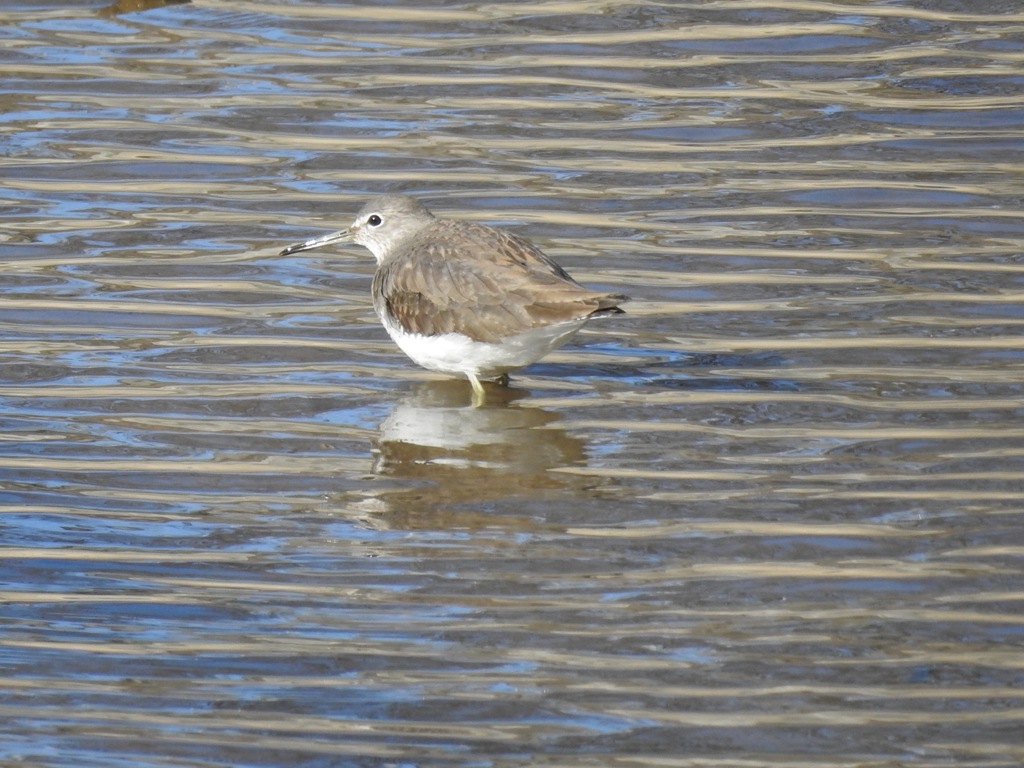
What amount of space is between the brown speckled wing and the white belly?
0.04 m

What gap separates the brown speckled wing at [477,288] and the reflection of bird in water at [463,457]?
0.37 metres

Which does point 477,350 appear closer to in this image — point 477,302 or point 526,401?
point 477,302

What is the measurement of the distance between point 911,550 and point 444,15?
24.3 ft

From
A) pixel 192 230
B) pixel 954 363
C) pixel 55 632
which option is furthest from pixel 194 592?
pixel 192 230

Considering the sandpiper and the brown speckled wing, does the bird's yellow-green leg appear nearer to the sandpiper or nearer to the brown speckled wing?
the sandpiper

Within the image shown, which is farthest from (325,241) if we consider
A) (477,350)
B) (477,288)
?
(477,350)

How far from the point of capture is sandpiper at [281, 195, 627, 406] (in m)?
7.73

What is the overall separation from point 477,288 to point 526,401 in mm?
543

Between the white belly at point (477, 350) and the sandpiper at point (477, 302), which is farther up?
the sandpiper at point (477, 302)

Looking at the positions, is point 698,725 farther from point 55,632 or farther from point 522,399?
point 522,399

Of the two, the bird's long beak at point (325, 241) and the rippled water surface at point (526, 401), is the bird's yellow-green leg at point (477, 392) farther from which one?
the bird's long beak at point (325, 241)

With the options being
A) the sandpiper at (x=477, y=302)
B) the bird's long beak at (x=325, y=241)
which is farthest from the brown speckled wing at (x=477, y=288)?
the bird's long beak at (x=325, y=241)

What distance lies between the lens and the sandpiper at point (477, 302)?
7.73 meters

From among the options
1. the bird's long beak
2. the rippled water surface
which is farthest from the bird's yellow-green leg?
the bird's long beak
